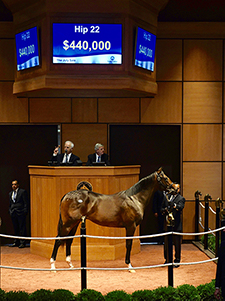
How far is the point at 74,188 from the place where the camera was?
313 inches

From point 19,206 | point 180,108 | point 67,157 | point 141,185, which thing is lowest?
point 19,206

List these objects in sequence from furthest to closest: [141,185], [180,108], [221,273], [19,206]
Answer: [180,108]
[19,206]
[141,185]
[221,273]

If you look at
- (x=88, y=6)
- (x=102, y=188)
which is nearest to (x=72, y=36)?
(x=88, y=6)

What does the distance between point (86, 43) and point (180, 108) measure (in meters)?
3.22

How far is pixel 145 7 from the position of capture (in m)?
8.62

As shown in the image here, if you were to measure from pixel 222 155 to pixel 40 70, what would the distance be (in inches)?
202

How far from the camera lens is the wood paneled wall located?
32.2ft

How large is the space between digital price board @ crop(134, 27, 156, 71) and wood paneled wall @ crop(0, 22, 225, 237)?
1.11 metres

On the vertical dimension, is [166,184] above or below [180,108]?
below

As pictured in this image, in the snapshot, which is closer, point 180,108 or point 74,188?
point 74,188

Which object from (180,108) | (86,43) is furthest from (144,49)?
(180,108)

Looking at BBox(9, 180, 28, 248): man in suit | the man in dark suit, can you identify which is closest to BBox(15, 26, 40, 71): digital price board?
BBox(9, 180, 28, 248): man in suit

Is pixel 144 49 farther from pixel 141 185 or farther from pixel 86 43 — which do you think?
pixel 141 185

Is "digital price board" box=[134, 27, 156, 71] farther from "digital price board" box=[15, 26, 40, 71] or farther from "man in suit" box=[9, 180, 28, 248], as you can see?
"man in suit" box=[9, 180, 28, 248]
